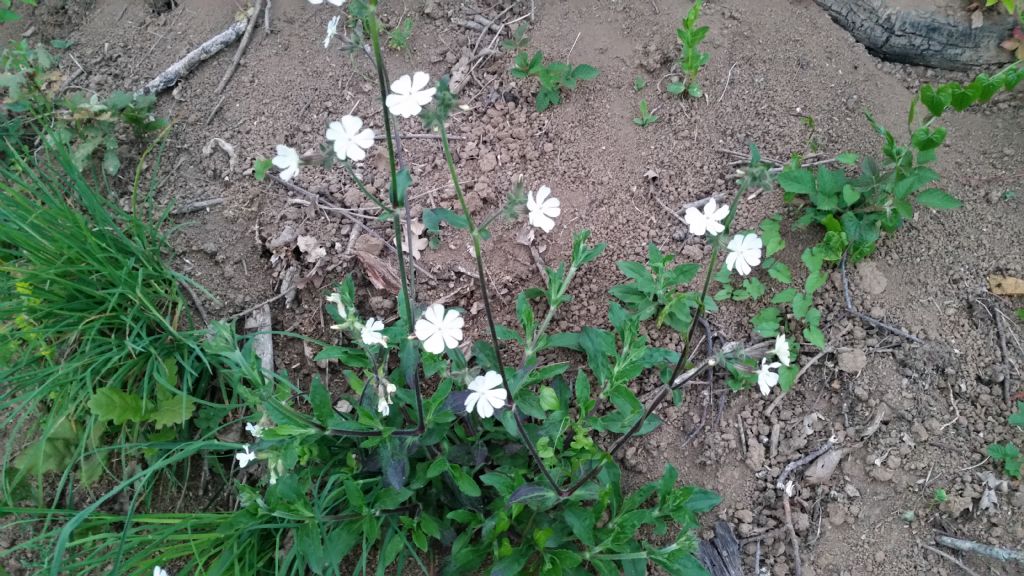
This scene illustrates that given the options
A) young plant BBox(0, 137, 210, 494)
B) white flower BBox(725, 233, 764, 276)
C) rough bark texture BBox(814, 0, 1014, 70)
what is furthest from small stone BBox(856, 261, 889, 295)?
young plant BBox(0, 137, 210, 494)

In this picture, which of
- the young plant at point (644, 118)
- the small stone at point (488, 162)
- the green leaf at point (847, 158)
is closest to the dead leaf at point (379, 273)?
the small stone at point (488, 162)

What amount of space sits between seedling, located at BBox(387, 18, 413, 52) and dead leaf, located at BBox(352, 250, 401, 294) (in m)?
1.09

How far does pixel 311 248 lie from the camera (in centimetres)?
290

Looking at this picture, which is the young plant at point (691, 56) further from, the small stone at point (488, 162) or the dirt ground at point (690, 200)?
the small stone at point (488, 162)

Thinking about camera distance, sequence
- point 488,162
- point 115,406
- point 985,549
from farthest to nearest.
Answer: point 488,162 → point 115,406 → point 985,549

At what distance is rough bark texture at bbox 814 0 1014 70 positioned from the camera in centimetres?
319

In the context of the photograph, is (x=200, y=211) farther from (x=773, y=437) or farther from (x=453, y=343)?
(x=773, y=437)

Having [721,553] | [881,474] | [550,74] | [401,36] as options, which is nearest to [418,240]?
[550,74]

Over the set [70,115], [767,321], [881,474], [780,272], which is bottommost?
[881,474]

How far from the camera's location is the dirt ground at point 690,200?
8.20 ft

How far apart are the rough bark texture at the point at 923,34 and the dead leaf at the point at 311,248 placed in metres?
2.70

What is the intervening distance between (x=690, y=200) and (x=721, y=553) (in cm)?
142

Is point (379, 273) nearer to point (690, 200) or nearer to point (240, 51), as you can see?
point (690, 200)

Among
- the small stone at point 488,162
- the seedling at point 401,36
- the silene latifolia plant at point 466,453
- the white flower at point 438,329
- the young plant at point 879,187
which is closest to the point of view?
the white flower at point 438,329
